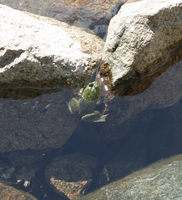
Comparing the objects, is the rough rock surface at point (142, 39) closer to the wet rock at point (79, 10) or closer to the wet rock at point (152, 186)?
the wet rock at point (79, 10)

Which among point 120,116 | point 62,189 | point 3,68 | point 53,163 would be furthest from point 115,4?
point 62,189

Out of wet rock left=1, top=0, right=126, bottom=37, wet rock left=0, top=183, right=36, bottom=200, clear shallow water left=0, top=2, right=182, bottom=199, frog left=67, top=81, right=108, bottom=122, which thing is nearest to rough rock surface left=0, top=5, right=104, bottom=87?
frog left=67, top=81, right=108, bottom=122

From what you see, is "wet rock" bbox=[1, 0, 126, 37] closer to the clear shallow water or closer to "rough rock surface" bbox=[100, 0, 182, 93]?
"rough rock surface" bbox=[100, 0, 182, 93]

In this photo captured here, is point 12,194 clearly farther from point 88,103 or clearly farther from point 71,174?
point 88,103

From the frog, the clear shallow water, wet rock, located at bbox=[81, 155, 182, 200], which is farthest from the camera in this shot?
the clear shallow water

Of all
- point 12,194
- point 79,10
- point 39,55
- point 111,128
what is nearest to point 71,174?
point 12,194

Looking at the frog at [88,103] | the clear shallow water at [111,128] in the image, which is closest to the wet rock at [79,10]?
the frog at [88,103]
